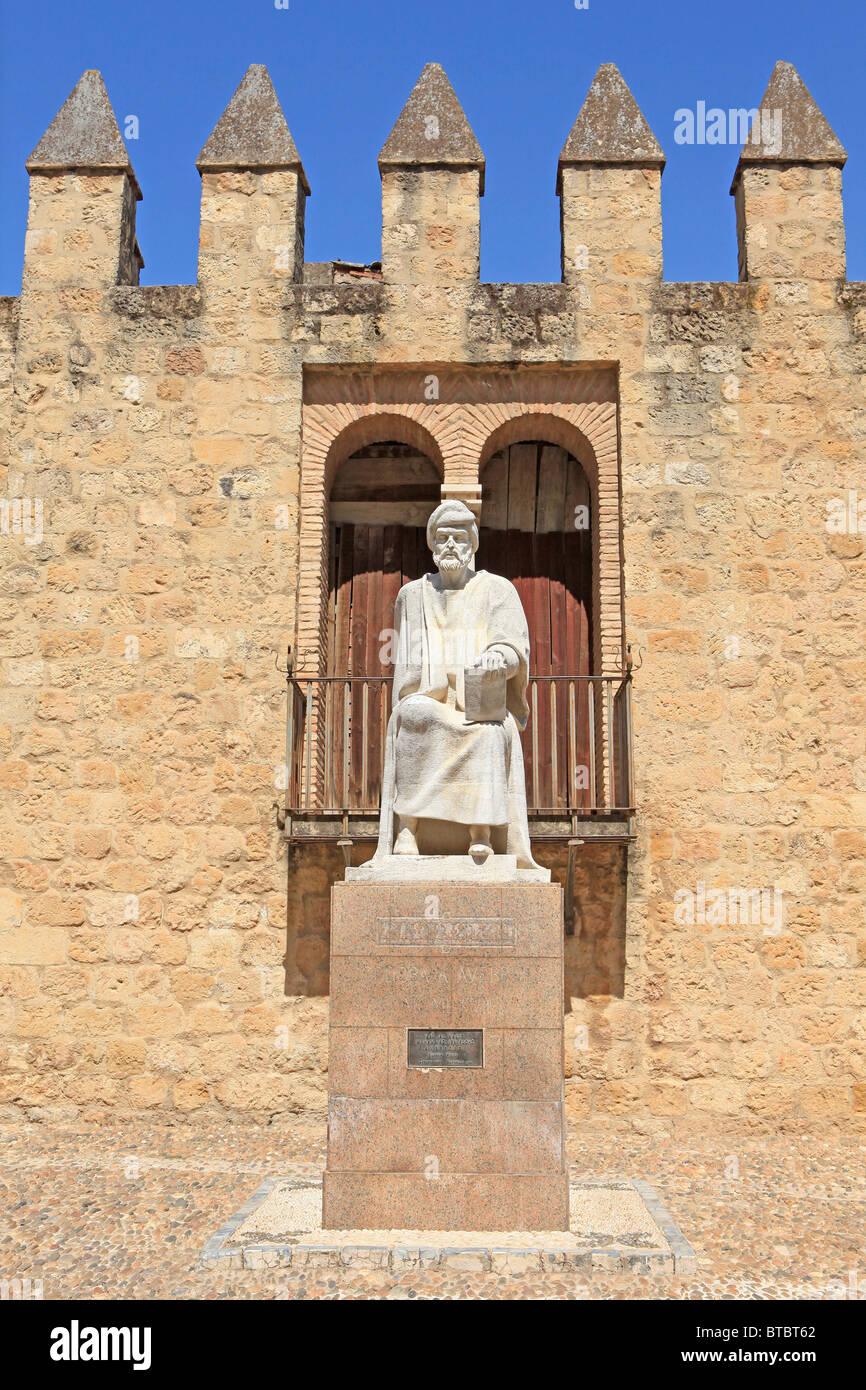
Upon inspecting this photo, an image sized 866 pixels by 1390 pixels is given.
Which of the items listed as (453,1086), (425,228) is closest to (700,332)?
(425,228)

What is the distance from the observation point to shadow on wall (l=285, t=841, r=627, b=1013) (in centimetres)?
776

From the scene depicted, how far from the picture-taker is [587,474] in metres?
9.08

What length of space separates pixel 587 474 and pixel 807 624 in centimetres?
208

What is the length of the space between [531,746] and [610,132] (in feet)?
15.4

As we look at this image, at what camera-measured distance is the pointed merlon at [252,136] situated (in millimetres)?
8898

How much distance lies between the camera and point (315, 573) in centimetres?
850

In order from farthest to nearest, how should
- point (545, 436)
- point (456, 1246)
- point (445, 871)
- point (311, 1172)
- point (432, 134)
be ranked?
point (545, 436)
point (432, 134)
point (311, 1172)
point (445, 871)
point (456, 1246)

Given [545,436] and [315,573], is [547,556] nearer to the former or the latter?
[545,436]

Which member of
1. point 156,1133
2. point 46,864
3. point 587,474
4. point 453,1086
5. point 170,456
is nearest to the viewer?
point 453,1086

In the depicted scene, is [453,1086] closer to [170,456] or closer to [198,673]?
[198,673]

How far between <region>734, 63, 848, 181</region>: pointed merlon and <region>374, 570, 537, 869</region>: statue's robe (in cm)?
499

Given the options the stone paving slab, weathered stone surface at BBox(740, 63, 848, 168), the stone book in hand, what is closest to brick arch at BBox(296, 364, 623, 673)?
weathered stone surface at BBox(740, 63, 848, 168)

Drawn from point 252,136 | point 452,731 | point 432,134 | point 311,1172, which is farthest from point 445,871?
point 252,136

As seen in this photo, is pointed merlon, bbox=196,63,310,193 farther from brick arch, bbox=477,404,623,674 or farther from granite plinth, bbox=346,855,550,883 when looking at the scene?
granite plinth, bbox=346,855,550,883
